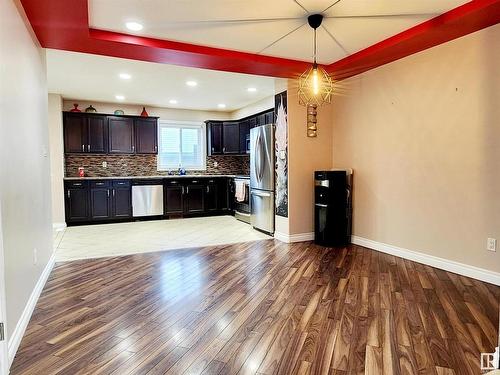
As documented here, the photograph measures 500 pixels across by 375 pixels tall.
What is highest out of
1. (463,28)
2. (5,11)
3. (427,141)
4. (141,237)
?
(463,28)

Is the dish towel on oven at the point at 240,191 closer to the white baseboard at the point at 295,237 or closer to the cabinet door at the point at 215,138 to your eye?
the cabinet door at the point at 215,138

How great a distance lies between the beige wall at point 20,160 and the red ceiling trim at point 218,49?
0.21 metres

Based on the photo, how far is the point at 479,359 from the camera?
1.84m

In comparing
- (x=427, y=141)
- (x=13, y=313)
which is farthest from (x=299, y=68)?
Result: (x=13, y=313)

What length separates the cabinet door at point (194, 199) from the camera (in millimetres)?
7305

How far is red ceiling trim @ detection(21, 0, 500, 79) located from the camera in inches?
105

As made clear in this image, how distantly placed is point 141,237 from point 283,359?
12.8ft

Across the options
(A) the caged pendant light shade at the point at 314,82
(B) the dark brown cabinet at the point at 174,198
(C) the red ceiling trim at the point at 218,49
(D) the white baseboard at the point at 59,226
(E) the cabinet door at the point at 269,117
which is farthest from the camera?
(B) the dark brown cabinet at the point at 174,198

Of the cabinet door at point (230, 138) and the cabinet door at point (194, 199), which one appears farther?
the cabinet door at point (230, 138)

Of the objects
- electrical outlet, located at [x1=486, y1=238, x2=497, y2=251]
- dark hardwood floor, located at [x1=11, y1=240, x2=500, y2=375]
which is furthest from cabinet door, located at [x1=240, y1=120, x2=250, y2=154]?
electrical outlet, located at [x1=486, y1=238, x2=497, y2=251]

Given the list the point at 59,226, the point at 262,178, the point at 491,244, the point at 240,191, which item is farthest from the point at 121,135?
the point at 491,244

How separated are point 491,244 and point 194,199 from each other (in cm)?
553

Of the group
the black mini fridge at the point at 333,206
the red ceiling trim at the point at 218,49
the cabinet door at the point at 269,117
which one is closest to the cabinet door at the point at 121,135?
the cabinet door at the point at 269,117

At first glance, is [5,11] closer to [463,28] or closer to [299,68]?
[299,68]
